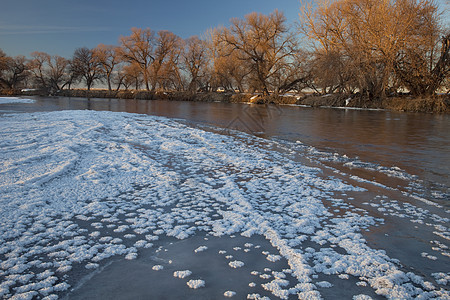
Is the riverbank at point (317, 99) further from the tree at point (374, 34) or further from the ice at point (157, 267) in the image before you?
the ice at point (157, 267)

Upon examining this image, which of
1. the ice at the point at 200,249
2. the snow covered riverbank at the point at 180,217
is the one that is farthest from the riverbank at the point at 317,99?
the ice at the point at 200,249

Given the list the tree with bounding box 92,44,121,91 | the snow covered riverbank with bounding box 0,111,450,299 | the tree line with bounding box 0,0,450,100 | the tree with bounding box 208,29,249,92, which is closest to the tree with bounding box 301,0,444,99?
the tree line with bounding box 0,0,450,100

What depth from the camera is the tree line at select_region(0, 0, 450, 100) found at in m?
22.1

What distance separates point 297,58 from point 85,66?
46.5 metres

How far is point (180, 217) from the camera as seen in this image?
3.09 m

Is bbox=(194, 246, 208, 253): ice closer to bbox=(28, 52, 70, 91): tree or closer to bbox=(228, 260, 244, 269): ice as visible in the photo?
bbox=(228, 260, 244, 269): ice

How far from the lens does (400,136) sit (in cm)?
958

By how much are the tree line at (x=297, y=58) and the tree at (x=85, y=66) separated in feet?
0.63

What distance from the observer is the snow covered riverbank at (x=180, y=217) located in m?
2.03

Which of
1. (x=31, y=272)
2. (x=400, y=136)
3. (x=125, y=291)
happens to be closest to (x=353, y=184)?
(x=125, y=291)

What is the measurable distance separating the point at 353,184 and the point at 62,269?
3.86 meters

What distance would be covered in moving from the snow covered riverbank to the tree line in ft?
71.7

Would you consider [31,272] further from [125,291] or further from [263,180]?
[263,180]

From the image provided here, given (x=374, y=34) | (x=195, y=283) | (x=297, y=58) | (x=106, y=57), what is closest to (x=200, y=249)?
(x=195, y=283)
